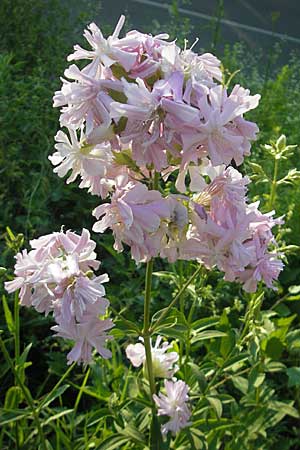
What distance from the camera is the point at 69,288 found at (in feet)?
3.59

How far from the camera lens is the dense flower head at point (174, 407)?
4.90 ft

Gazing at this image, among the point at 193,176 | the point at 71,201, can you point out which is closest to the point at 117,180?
the point at 193,176

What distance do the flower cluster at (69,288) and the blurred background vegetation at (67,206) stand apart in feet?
0.78

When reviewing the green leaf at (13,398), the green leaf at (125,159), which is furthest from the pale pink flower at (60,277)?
the green leaf at (13,398)

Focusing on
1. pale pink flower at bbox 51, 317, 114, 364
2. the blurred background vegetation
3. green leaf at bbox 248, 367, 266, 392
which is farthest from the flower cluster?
green leaf at bbox 248, 367, 266, 392

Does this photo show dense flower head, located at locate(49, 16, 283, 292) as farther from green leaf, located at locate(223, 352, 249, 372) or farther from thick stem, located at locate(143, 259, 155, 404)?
green leaf, located at locate(223, 352, 249, 372)

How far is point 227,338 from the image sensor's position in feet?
5.63

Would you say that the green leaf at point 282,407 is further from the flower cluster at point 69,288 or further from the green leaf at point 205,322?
the flower cluster at point 69,288

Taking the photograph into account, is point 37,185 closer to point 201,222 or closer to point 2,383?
point 2,383

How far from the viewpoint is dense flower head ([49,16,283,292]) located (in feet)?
3.36

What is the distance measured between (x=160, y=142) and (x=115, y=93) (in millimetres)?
98

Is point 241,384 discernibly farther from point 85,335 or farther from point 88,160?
point 88,160

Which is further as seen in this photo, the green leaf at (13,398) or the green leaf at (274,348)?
the green leaf at (274,348)

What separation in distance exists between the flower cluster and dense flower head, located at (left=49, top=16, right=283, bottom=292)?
7 cm
